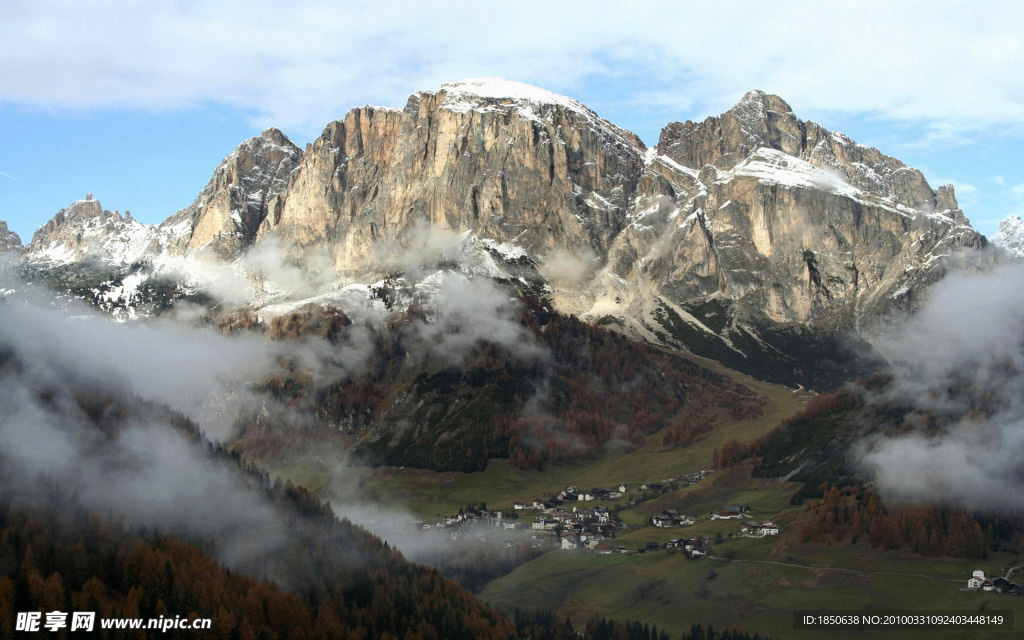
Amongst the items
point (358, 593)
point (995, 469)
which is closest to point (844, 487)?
point (995, 469)

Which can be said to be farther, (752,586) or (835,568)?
(835,568)

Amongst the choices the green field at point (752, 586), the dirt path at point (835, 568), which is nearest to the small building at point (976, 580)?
the green field at point (752, 586)

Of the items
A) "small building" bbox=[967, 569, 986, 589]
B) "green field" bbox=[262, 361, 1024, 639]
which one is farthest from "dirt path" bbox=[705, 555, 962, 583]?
"small building" bbox=[967, 569, 986, 589]

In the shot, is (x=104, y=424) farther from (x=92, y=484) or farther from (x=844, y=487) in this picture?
(x=844, y=487)

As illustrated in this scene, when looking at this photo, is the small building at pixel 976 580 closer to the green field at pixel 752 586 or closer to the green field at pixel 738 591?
the green field at pixel 738 591

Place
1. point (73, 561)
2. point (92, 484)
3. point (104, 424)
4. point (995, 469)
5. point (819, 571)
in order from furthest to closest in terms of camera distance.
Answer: point (995, 469) < point (819, 571) < point (104, 424) < point (92, 484) < point (73, 561)

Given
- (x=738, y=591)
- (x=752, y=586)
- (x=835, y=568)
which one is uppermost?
(x=835, y=568)

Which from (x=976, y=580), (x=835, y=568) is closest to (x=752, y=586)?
(x=835, y=568)

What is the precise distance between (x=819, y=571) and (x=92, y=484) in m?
111

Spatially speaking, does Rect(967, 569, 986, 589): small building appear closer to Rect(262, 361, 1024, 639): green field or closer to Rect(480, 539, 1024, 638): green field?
Rect(480, 539, 1024, 638): green field

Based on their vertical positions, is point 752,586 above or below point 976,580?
below

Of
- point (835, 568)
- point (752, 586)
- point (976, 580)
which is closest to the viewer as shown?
point (976, 580)

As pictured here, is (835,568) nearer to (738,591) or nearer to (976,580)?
(738,591)

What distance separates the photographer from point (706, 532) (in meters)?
192
